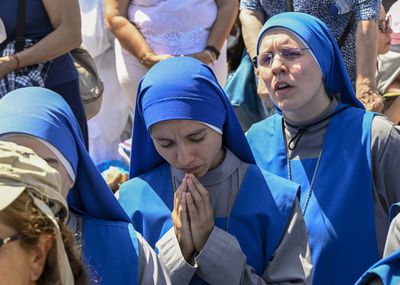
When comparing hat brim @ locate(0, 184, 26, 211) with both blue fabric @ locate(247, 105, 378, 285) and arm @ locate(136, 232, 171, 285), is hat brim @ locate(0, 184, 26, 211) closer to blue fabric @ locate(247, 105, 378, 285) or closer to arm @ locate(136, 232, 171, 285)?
arm @ locate(136, 232, 171, 285)

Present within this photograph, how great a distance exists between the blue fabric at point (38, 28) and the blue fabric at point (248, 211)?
1.43 m

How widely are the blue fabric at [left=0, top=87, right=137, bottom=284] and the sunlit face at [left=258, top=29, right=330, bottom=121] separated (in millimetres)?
1181

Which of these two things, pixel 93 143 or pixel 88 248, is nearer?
pixel 88 248

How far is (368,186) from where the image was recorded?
4.20 m

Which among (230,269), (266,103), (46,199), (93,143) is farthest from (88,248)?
(93,143)

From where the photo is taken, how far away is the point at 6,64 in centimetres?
482

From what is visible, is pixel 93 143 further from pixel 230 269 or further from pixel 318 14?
pixel 230 269

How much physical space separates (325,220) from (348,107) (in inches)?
22.8

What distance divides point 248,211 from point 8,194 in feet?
4.56

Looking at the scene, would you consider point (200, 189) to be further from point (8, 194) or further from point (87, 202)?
point (8, 194)

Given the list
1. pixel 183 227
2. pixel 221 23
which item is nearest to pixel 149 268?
pixel 183 227

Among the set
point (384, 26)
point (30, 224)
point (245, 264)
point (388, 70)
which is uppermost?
point (30, 224)

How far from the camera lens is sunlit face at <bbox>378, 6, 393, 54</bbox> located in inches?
227

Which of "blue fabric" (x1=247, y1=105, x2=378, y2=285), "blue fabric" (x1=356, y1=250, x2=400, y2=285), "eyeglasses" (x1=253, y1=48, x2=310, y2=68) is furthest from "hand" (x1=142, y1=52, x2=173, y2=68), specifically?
"blue fabric" (x1=356, y1=250, x2=400, y2=285)
